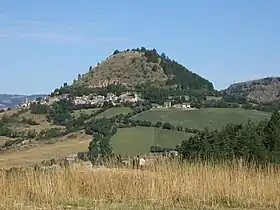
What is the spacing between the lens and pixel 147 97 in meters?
95.7

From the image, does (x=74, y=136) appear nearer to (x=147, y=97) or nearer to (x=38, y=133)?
(x=38, y=133)

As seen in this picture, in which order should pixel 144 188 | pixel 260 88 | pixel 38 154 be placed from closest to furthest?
pixel 144 188 < pixel 38 154 < pixel 260 88

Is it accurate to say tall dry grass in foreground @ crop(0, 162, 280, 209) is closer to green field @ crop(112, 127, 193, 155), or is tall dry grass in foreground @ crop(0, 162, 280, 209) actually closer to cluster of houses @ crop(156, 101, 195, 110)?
green field @ crop(112, 127, 193, 155)

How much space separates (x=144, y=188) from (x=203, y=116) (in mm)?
52763

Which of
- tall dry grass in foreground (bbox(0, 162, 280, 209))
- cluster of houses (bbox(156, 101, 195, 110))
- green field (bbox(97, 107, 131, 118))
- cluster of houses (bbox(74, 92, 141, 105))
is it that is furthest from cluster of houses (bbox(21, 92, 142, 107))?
tall dry grass in foreground (bbox(0, 162, 280, 209))

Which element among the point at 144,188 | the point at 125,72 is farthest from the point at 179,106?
the point at 125,72

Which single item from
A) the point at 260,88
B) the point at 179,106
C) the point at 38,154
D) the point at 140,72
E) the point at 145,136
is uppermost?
the point at 140,72

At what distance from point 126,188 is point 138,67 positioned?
473 feet

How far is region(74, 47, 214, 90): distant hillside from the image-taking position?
133062 mm

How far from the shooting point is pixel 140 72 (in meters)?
149

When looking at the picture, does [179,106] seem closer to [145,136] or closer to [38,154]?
[145,136]

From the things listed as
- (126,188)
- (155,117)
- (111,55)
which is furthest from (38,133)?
(111,55)

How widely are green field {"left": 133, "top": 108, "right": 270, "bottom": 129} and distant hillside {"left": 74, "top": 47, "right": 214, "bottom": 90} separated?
187 feet

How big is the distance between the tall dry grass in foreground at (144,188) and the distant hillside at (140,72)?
11236cm
